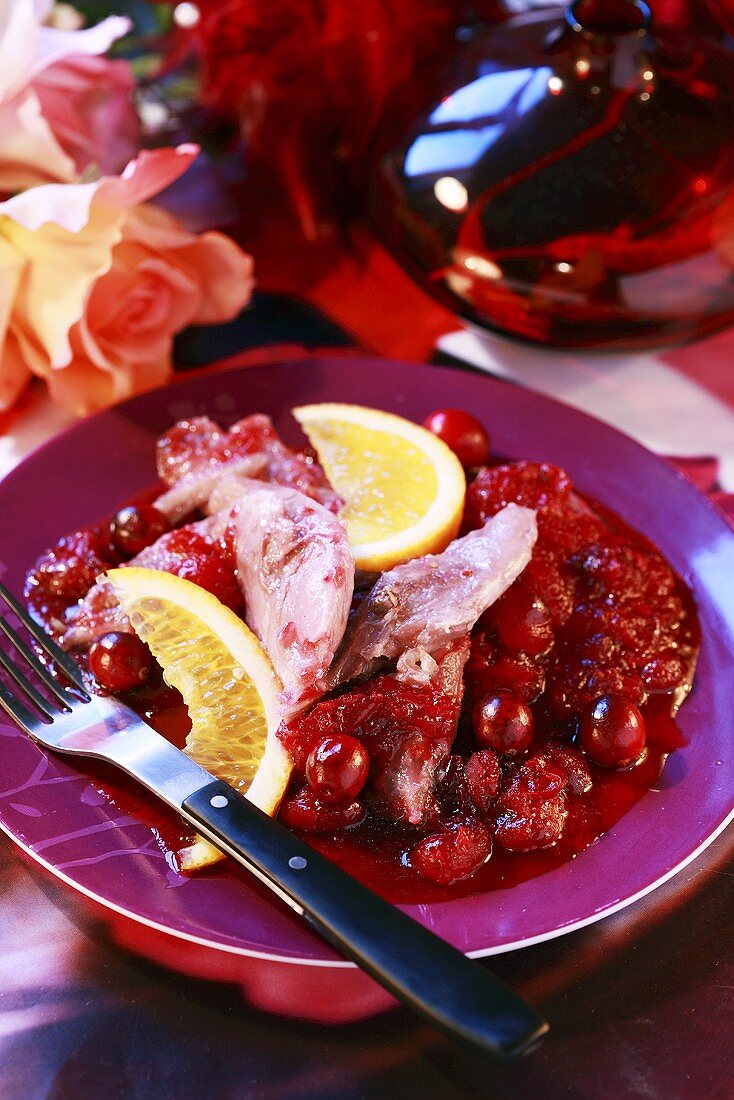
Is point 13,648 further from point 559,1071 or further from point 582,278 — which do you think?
point 582,278

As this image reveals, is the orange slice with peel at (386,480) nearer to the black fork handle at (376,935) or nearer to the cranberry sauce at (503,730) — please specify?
the cranberry sauce at (503,730)

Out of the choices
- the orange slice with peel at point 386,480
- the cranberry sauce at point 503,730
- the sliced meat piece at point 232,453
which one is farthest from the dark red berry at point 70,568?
the orange slice with peel at point 386,480

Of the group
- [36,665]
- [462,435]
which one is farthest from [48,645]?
[462,435]

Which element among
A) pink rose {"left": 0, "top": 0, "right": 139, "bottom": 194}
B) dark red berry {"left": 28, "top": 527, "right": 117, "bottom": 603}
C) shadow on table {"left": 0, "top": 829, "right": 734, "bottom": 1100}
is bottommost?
shadow on table {"left": 0, "top": 829, "right": 734, "bottom": 1100}

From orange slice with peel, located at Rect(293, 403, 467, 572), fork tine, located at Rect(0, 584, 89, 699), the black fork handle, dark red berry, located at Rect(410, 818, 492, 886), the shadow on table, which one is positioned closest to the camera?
the black fork handle

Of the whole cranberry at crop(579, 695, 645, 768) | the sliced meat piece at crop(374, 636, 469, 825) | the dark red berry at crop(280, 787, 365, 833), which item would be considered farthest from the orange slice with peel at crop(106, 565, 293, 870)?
the whole cranberry at crop(579, 695, 645, 768)

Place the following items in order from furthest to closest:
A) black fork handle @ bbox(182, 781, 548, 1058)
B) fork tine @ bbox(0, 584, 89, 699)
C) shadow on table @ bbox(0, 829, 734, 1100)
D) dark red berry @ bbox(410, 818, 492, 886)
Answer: fork tine @ bbox(0, 584, 89, 699), dark red berry @ bbox(410, 818, 492, 886), shadow on table @ bbox(0, 829, 734, 1100), black fork handle @ bbox(182, 781, 548, 1058)

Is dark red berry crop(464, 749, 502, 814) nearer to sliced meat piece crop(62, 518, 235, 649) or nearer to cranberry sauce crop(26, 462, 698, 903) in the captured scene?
cranberry sauce crop(26, 462, 698, 903)
